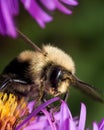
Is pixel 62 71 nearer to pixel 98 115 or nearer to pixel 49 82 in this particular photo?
pixel 49 82

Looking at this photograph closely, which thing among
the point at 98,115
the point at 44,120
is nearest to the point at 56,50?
the point at 44,120

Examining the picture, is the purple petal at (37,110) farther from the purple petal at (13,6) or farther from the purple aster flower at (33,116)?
the purple petal at (13,6)

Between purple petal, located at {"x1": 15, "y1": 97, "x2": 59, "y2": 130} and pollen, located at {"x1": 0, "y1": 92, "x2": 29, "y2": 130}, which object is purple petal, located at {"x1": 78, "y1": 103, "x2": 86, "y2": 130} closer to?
purple petal, located at {"x1": 15, "y1": 97, "x2": 59, "y2": 130}

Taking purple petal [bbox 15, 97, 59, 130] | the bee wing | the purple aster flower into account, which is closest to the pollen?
the purple aster flower

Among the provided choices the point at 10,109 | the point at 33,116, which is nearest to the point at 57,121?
the point at 33,116

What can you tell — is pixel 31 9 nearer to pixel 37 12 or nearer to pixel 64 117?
pixel 37 12

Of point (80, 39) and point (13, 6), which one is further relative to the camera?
point (80, 39)
